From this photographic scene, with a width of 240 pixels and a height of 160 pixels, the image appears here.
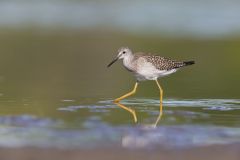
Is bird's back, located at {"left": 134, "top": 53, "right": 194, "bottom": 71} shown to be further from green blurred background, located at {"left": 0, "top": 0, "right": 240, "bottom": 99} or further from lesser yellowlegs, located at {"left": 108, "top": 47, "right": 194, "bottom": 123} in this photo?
green blurred background, located at {"left": 0, "top": 0, "right": 240, "bottom": 99}

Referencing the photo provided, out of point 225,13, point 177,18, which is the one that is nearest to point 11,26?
point 177,18

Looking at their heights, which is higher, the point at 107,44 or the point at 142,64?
the point at 107,44

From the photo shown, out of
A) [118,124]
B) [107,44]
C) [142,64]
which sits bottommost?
[118,124]

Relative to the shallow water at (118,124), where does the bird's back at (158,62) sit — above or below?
above

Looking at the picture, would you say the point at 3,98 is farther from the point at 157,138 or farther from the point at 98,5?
the point at 98,5

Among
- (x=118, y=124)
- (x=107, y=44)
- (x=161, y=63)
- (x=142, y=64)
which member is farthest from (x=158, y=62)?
(x=107, y=44)

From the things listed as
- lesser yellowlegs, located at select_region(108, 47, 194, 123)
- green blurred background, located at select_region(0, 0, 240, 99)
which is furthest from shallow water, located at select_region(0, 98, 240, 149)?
green blurred background, located at select_region(0, 0, 240, 99)

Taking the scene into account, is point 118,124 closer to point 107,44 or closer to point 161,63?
point 161,63

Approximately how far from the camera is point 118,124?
12055mm

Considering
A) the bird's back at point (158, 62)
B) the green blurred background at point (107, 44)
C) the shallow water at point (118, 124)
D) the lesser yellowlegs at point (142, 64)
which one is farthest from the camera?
the green blurred background at point (107, 44)

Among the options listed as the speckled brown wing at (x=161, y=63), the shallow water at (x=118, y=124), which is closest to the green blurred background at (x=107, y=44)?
the speckled brown wing at (x=161, y=63)

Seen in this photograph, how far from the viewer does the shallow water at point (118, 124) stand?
10.5 m

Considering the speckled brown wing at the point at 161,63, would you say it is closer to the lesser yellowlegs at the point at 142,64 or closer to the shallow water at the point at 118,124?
the lesser yellowlegs at the point at 142,64

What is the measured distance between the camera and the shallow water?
10516 mm
